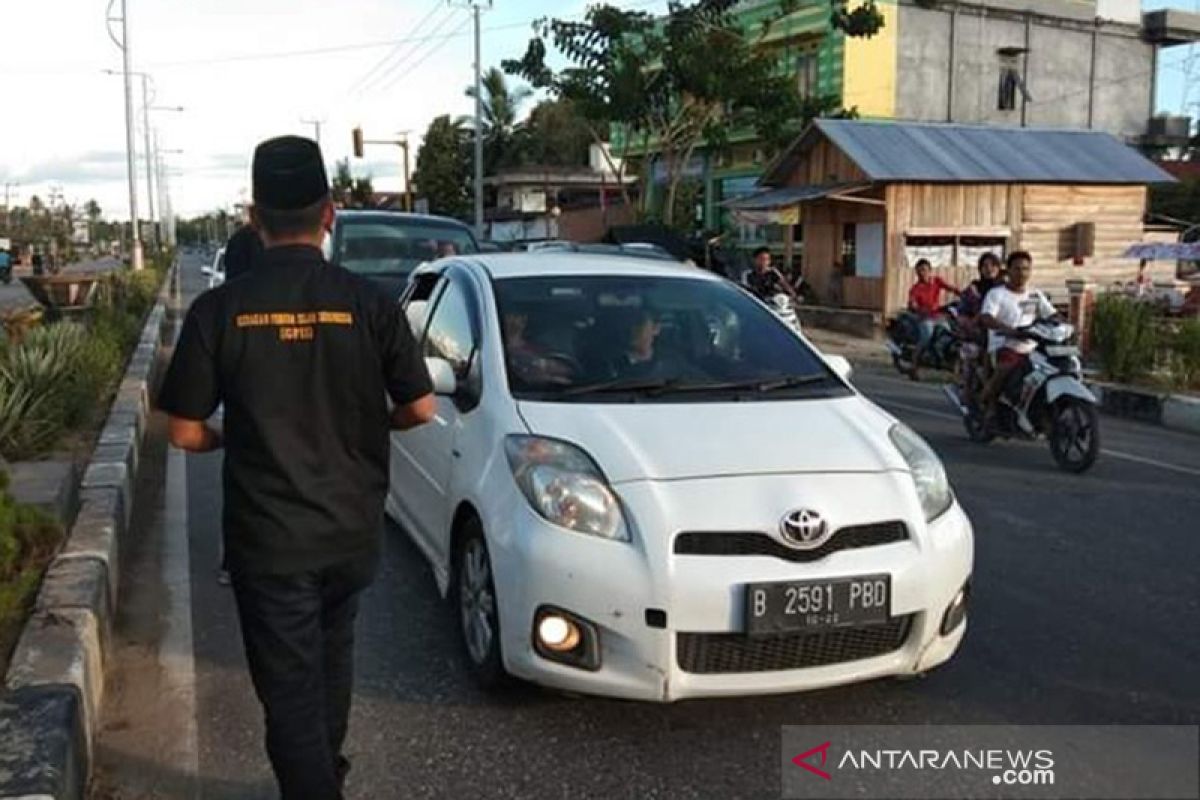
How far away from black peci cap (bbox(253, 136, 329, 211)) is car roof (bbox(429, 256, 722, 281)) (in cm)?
225

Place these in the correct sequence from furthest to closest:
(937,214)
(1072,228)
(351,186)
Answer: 1. (351,186)
2. (1072,228)
3. (937,214)

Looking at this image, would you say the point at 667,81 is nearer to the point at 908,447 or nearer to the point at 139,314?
the point at 139,314

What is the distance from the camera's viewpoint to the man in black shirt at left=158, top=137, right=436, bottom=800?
2812 mm

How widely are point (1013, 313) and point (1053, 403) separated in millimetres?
779

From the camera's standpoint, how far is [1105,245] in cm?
2247

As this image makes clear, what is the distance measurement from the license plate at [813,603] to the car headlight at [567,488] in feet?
1.49

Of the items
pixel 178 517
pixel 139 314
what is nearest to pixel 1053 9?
pixel 139 314

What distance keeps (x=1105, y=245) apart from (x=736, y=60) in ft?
27.2

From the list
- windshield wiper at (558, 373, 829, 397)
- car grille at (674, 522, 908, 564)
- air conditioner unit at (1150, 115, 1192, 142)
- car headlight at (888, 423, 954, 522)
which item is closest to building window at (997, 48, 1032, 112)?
air conditioner unit at (1150, 115, 1192, 142)

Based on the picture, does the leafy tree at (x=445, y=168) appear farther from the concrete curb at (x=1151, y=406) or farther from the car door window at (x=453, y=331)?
the car door window at (x=453, y=331)

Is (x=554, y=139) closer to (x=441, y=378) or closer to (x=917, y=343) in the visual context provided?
(x=917, y=343)

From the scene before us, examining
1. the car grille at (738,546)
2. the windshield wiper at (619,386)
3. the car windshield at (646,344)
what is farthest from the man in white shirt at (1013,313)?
the car grille at (738,546)

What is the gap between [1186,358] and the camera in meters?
11.5

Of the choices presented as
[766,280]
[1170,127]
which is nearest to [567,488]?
[766,280]
